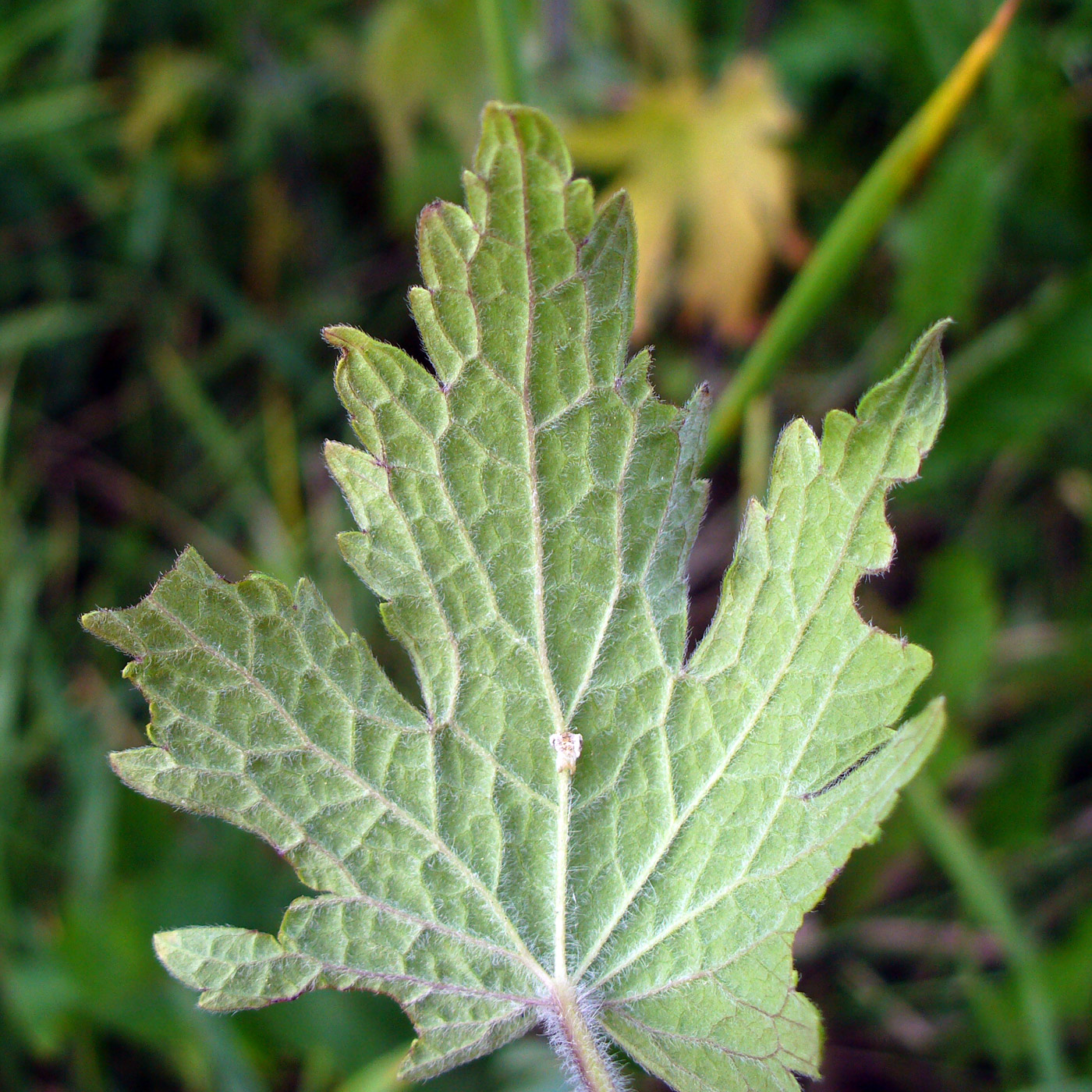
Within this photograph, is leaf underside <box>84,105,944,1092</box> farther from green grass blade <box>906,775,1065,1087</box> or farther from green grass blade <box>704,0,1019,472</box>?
green grass blade <box>906,775,1065,1087</box>

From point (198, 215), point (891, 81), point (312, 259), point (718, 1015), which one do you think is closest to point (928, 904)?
point (718, 1015)

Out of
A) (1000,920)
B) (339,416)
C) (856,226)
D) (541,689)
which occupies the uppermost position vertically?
(339,416)

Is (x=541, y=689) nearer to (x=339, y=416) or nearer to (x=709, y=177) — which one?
(x=709, y=177)

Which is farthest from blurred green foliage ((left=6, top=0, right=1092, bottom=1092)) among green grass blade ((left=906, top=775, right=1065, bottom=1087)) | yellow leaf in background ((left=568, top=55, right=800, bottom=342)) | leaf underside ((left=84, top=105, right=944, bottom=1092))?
leaf underside ((left=84, top=105, right=944, bottom=1092))

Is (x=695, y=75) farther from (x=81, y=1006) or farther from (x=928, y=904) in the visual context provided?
(x=81, y=1006)

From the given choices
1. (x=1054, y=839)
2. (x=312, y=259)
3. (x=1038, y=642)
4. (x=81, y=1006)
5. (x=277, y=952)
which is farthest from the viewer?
(x=312, y=259)

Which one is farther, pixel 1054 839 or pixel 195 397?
pixel 195 397

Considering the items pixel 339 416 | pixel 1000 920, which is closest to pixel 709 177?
pixel 339 416
